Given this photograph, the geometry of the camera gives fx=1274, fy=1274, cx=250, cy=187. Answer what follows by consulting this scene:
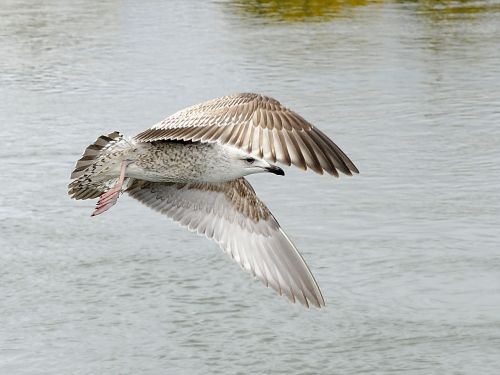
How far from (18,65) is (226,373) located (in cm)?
823

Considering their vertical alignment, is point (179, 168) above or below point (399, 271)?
above

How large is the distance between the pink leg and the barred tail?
3.6 inches

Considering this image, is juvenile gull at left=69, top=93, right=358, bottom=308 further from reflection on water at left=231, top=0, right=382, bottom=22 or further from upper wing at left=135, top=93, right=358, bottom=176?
reflection on water at left=231, top=0, right=382, bottom=22

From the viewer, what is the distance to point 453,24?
52.5 feet

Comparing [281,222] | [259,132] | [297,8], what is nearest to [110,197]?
[259,132]

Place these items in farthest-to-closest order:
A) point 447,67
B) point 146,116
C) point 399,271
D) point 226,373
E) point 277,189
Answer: point 447,67
point 146,116
point 277,189
point 399,271
point 226,373

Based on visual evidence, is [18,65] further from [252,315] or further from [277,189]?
[252,315]

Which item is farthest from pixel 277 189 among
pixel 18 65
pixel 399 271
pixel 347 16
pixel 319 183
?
pixel 347 16

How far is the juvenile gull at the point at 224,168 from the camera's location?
4609mm

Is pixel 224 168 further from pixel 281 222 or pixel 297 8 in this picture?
pixel 297 8

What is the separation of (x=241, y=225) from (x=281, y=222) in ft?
8.33

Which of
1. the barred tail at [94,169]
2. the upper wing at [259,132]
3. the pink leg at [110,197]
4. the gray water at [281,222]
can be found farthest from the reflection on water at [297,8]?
the upper wing at [259,132]

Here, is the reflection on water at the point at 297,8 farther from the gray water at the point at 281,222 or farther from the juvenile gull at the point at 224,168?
the juvenile gull at the point at 224,168

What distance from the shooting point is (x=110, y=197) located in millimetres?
5062
